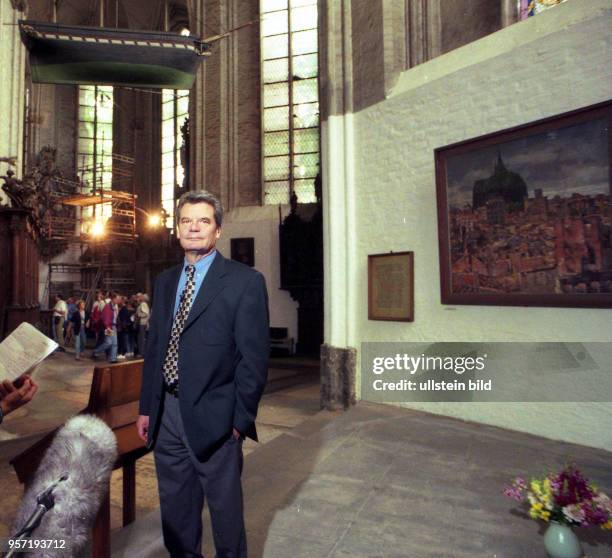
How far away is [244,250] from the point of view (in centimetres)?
1338

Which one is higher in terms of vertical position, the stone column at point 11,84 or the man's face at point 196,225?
the stone column at point 11,84

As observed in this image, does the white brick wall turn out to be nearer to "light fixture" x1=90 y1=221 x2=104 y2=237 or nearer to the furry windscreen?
the furry windscreen

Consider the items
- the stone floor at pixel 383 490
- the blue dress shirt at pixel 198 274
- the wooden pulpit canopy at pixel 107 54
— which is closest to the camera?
the blue dress shirt at pixel 198 274

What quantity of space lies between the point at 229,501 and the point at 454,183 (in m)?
4.01

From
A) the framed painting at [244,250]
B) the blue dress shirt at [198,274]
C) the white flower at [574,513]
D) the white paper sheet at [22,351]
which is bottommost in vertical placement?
the white flower at [574,513]

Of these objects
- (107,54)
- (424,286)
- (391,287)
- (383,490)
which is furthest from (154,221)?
(383,490)

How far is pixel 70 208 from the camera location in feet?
70.2

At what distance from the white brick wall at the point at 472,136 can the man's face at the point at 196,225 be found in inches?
135

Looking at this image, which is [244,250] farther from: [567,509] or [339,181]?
[567,509]

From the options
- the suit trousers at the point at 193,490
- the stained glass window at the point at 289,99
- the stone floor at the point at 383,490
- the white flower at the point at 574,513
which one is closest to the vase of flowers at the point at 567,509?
the white flower at the point at 574,513

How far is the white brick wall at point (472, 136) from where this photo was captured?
391 cm

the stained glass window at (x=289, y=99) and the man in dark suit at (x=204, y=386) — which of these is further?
the stained glass window at (x=289, y=99)

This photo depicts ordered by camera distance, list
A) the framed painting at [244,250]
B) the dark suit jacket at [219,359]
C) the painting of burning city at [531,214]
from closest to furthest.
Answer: the dark suit jacket at [219,359] < the painting of burning city at [531,214] < the framed painting at [244,250]

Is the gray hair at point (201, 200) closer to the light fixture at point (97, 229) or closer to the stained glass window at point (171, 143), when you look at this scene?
the stained glass window at point (171, 143)
